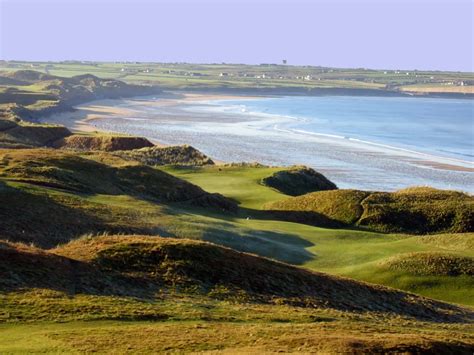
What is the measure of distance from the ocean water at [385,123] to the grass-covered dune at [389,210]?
4661 cm

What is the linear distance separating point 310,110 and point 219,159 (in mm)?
95590

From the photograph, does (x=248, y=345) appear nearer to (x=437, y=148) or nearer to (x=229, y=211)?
(x=229, y=211)

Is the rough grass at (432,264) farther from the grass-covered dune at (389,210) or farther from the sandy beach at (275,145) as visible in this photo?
the sandy beach at (275,145)

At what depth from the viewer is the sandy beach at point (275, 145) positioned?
73250 millimetres

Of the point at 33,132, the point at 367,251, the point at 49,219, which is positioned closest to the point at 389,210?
the point at 367,251

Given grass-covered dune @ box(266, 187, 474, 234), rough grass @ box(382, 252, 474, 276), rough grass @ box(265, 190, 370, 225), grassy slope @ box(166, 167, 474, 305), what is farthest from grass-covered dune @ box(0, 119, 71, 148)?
rough grass @ box(382, 252, 474, 276)

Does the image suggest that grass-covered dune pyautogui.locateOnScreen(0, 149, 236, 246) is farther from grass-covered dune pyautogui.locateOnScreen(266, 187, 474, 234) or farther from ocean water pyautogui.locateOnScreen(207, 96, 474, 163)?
ocean water pyautogui.locateOnScreen(207, 96, 474, 163)

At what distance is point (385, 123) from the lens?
465ft

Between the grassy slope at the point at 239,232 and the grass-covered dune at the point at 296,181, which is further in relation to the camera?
the grass-covered dune at the point at 296,181

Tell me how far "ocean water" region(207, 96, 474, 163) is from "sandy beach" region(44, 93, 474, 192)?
4531 mm

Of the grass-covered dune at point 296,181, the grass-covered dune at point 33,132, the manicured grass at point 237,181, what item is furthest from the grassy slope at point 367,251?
the grass-covered dune at point 33,132

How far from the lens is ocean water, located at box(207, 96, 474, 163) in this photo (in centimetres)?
10678

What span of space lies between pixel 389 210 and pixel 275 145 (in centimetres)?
5248

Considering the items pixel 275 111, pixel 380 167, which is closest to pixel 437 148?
pixel 380 167
